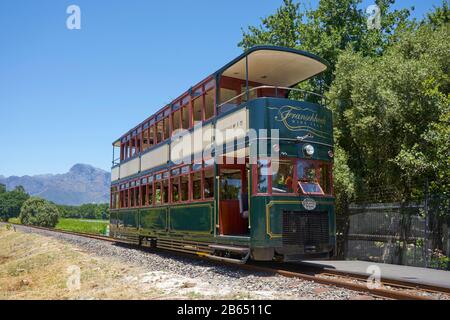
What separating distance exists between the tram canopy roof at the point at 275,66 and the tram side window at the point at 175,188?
Result: 3.61 m

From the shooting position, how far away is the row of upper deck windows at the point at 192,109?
12086 mm

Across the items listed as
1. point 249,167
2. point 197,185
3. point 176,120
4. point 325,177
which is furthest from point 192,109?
point 325,177

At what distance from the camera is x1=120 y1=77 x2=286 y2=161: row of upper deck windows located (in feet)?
39.7

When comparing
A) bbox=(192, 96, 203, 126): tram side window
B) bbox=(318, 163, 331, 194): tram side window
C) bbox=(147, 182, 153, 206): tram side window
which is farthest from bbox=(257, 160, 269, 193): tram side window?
bbox=(147, 182, 153, 206): tram side window

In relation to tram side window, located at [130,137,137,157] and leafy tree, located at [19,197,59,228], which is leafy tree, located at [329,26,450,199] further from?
leafy tree, located at [19,197,59,228]

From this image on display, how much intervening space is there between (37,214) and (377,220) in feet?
185

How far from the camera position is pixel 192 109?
13.0 meters

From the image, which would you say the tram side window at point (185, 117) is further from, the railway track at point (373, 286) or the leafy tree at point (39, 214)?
the leafy tree at point (39, 214)

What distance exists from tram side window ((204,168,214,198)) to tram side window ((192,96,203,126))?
69.1 inches

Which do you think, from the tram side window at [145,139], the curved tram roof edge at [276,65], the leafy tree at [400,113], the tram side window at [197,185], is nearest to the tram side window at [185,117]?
the curved tram roof edge at [276,65]

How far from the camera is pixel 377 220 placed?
14.1 meters

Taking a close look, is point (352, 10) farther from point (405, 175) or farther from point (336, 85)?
point (405, 175)

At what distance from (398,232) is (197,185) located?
19.5ft

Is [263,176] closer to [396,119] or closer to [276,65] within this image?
[276,65]
